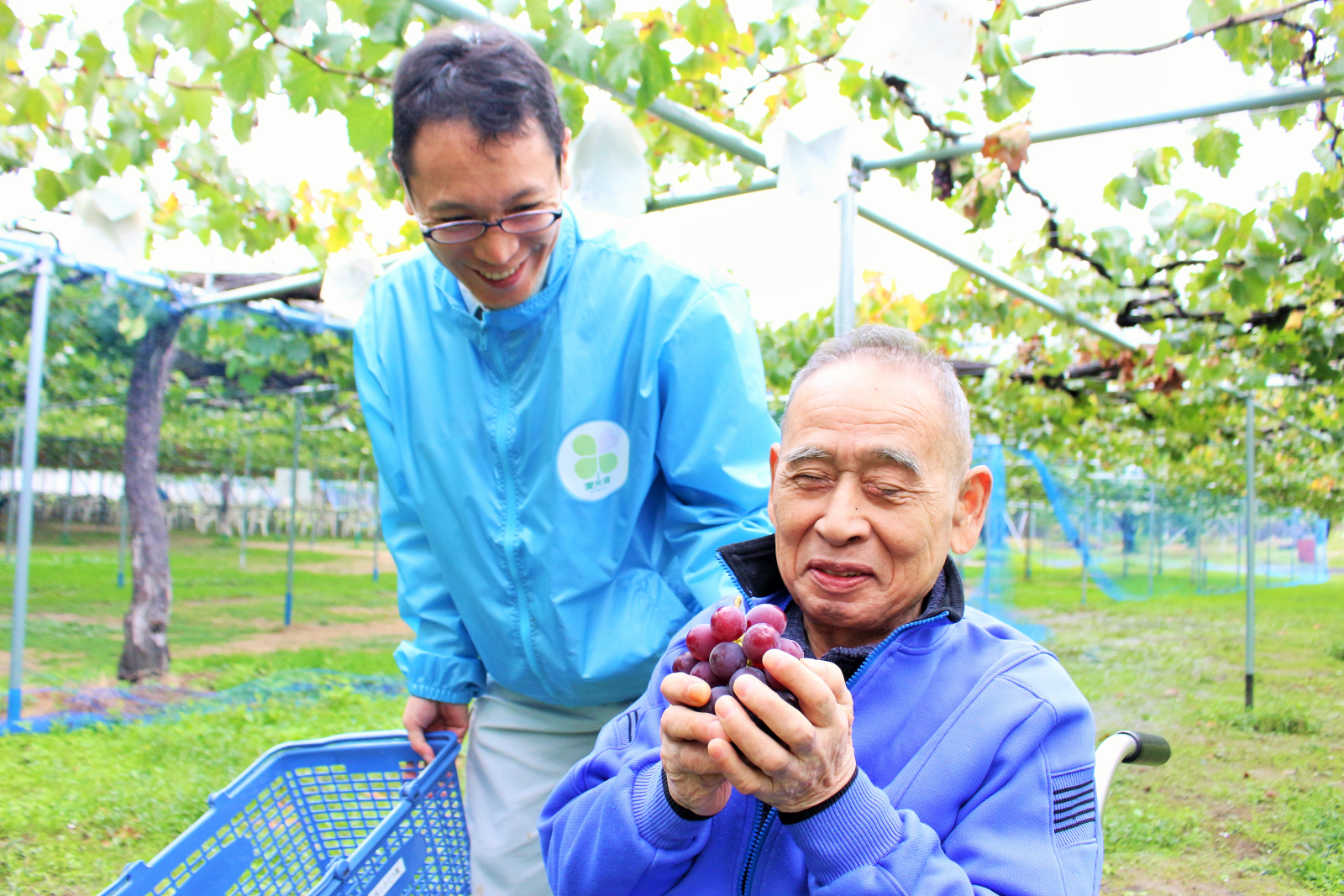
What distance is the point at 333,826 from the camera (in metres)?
1.95

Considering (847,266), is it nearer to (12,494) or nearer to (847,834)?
(847,834)

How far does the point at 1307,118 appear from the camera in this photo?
4.06 metres

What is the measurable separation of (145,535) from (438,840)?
692 centimetres

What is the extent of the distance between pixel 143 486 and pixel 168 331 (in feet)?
4.13

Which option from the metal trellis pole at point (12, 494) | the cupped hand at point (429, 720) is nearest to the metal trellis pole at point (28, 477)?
the metal trellis pole at point (12, 494)

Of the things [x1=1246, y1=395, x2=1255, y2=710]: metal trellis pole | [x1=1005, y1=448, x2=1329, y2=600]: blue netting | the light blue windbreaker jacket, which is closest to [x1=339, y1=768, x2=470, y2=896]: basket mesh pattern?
the light blue windbreaker jacket

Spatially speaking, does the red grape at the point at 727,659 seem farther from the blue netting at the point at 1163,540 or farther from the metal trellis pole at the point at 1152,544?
the metal trellis pole at the point at 1152,544

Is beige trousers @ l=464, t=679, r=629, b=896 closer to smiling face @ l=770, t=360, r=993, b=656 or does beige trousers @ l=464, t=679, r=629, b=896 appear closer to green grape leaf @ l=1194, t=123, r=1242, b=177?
smiling face @ l=770, t=360, r=993, b=656

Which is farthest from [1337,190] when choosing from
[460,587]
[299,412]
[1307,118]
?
[299,412]

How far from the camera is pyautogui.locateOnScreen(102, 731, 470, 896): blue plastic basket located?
162 cm

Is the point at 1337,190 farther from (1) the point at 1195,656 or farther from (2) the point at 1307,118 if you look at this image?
(1) the point at 1195,656

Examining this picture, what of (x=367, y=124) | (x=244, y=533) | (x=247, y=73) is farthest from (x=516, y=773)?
(x=244, y=533)

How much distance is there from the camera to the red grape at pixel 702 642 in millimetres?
1088

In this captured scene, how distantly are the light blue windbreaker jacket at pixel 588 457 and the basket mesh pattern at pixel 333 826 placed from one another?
315mm
